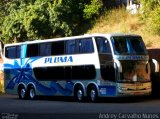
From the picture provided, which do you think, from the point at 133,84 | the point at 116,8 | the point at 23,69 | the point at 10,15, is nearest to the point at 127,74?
the point at 133,84

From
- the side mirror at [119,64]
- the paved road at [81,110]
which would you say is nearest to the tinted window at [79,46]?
the side mirror at [119,64]

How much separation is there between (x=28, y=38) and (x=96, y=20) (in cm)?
681

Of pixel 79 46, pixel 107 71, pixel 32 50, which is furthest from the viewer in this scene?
pixel 32 50

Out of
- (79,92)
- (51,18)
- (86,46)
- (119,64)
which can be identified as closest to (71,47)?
(86,46)

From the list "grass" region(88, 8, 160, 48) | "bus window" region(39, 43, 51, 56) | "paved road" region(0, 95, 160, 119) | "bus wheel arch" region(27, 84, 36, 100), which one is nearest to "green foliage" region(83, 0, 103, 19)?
"grass" region(88, 8, 160, 48)

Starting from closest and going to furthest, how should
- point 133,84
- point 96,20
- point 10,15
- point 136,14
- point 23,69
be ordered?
point 133,84
point 23,69
point 136,14
point 96,20
point 10,15

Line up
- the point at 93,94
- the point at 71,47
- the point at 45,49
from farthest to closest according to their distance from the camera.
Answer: the point at 45,49, the point at 71,47, the point at 93,94

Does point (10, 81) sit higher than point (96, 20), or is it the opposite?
point (96, 20)

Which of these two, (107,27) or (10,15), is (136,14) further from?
(10,15)

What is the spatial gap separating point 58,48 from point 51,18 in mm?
14639

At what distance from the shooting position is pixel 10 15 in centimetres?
5388

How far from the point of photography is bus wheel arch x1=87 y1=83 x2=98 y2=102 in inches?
1273

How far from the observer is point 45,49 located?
Answer: 36250 mm

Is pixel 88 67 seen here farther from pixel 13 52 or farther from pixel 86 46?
pixel 13 52
